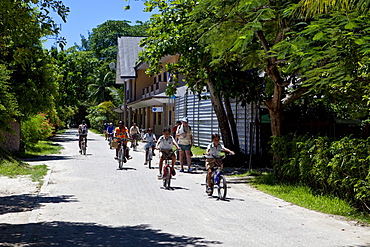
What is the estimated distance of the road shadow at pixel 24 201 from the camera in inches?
416

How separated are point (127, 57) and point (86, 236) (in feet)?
150

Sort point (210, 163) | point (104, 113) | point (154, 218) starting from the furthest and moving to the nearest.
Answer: point (104, 113)
point (210, 163)
point (154, 218)

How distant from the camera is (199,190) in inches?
536

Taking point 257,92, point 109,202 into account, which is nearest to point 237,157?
point 257,92

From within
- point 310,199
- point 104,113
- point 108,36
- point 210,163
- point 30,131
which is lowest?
point 310,199

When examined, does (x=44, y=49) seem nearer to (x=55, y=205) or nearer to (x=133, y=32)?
(x=55, y=205)

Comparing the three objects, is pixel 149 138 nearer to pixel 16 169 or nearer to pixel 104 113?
pixel 16 169

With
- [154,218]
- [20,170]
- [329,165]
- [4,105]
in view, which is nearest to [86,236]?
[154,218]

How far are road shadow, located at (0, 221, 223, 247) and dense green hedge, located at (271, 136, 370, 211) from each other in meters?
3.84

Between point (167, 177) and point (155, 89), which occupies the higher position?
point (155, 89)

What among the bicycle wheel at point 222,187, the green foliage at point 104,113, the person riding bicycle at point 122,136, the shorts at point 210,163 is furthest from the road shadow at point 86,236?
the green foliage at point 104,113

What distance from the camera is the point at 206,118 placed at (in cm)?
2941

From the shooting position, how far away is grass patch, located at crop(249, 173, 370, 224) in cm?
997

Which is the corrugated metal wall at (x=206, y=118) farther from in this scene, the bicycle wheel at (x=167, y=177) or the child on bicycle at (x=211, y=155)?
the child on bicycle at (x=211, y=155)
